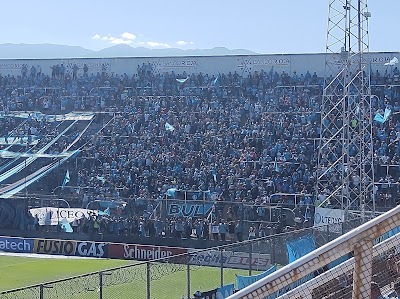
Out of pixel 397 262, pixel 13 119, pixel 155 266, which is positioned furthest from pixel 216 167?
pixel 397 262

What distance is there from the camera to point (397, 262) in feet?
15.6

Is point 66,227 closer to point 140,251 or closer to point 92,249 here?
point 92,249

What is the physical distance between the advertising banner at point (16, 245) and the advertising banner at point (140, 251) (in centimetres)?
379

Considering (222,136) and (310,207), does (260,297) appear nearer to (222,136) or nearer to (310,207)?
(310,207)

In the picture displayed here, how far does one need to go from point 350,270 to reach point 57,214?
27.4 m

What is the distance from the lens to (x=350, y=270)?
4.55 metres

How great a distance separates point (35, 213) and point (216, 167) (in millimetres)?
9315

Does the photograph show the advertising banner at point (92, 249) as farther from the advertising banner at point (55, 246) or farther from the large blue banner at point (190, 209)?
the large blue banner at point (190, 209)

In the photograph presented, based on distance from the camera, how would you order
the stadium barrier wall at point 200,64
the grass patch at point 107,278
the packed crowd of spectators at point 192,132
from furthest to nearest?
the stadium barrier wall at point 200,64
the packed crowd of spectators at point 192,132
the grass patch at point 107,278

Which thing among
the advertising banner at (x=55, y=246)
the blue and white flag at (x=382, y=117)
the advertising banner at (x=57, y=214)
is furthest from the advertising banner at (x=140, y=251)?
the blue and white flag at (x=382, y=117)

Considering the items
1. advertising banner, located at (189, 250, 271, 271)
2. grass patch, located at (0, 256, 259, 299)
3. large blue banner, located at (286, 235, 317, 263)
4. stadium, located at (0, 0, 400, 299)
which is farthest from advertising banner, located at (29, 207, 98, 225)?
large blue banner, located at (286, 235, 317, 263)

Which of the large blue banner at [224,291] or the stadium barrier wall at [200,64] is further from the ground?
the stadium barrier wall at [200,64]

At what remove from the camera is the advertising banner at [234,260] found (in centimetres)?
1834

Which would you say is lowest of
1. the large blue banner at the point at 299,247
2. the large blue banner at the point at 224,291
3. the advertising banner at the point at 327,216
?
the advertising banner at the point at 327,216
